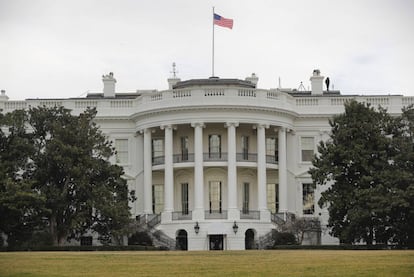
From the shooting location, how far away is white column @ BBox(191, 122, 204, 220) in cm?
6303

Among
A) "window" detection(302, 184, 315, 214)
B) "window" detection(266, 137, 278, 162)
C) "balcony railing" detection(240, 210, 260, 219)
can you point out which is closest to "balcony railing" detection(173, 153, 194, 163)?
"balcony railing" detection(240, 210, 260, 219)

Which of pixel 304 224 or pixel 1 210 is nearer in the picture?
pixel 1 210

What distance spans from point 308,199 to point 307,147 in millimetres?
3672

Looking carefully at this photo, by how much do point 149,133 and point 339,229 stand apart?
16.8 meters

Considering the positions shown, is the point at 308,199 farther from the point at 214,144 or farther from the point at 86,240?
the point at 86,240

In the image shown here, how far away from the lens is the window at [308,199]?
6800cm

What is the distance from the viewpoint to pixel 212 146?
66750 millimetres

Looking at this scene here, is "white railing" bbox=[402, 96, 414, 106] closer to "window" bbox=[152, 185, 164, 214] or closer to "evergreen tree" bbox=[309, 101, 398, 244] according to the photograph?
"evergreen tree" bbox=[309, 101, 398, 244]

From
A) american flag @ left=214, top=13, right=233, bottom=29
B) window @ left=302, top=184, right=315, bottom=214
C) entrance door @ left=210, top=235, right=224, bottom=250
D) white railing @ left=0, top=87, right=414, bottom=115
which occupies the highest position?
american flag @ left=214, top=13, right=233, bottom=29

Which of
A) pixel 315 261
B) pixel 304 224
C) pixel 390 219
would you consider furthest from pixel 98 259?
pixel 304 224

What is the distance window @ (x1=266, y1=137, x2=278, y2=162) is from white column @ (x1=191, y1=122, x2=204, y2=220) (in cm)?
605

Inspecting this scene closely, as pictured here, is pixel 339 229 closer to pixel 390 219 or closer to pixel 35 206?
pixel 390 219

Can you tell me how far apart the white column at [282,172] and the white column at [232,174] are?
3686mm

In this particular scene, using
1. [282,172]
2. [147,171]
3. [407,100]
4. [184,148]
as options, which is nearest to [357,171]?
[282,172]
